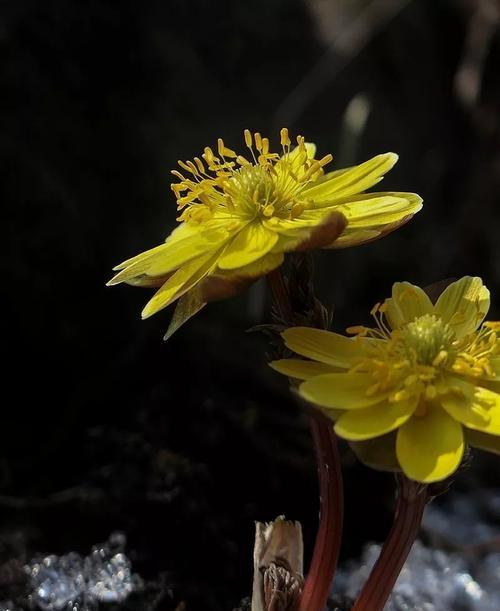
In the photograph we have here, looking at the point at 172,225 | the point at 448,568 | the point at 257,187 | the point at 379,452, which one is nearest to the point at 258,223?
the point at 257,187

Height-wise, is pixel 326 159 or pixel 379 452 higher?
pixel 326 159

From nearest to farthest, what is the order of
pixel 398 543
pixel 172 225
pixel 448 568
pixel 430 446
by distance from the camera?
pixel 430 446 < pixel 398 543 < pixel 448 568 < pixel 172 225

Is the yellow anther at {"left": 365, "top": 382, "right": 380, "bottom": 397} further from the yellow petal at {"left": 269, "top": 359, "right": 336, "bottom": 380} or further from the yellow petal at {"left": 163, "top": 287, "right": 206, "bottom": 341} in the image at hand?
the yellow petal at {"left": 163, "top": 287, "right": 206, "bottom": 341}

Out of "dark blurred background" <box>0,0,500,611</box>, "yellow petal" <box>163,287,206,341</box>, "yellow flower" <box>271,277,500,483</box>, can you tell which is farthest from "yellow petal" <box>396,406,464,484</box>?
"dark blurred background" <box>0,0,500,611</box>

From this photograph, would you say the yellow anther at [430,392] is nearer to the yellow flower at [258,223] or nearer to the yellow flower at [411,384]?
the yellow flower at [411,384]

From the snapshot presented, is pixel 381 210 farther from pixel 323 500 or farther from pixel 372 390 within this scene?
pixel 323 500

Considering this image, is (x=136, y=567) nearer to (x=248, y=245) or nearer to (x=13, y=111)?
(x=248, y=245)
